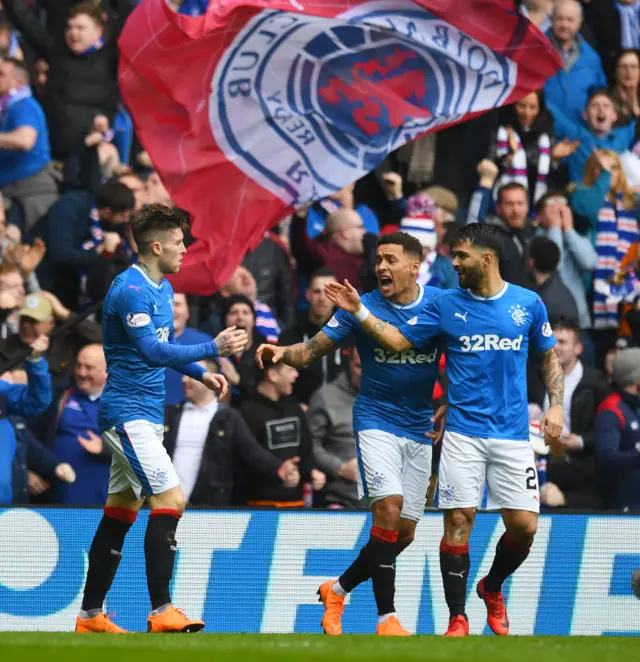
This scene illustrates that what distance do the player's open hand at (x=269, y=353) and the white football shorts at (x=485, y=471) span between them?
1.06 m

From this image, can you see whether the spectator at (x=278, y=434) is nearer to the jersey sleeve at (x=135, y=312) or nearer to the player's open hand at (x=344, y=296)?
the player's open hand at (x=344, y=296)

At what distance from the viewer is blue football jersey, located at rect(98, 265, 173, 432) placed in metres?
8.59

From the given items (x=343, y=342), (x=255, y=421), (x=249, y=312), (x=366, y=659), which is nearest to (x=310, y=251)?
(x=249, y=312)

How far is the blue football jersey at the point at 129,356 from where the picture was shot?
8.59 m

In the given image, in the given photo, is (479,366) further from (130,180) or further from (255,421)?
(130,180)

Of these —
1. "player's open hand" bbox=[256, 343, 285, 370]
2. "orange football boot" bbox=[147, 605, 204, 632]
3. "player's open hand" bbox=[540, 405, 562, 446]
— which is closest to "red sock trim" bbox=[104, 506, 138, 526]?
"orange football boot" bbox=[147, 605, 204, 632]

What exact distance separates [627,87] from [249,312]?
504 centimetres

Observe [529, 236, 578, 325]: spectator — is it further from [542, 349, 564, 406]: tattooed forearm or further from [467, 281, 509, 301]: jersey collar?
[467, 281, 509, 301]: jersey collar

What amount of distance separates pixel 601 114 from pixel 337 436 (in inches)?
189

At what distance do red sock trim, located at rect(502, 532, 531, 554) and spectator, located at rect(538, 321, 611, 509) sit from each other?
7.46ft

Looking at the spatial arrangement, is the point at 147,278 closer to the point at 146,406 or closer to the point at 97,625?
the point at 146,406

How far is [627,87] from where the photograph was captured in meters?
15.0

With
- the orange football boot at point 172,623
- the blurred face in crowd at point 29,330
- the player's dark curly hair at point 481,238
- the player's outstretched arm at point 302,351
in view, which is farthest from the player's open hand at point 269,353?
the blurred face in crowd at point 29,330

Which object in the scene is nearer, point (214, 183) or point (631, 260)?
point (214, 183)
